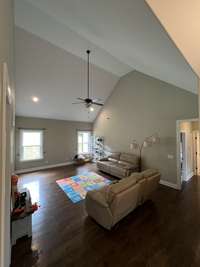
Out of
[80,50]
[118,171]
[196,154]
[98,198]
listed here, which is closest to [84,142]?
[118,171]

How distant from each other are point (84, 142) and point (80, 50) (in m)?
5.64

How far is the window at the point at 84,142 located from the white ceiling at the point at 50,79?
1.79 metres

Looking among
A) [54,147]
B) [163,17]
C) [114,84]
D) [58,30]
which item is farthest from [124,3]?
[54,147]

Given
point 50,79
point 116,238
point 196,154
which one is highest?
point 50,79

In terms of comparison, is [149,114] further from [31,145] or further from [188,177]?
[31,145]

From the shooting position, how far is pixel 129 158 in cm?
551

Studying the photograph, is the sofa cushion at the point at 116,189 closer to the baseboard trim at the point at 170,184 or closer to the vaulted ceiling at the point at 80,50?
the vaulted ceiling at the point at 80,50

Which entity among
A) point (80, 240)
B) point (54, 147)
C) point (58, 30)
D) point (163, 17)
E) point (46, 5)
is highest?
point (58, 30)

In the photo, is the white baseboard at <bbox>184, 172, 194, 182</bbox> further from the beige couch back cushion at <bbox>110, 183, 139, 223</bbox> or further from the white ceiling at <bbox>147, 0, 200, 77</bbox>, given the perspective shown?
the white ceiling at <bbox>147, 0, 200, 77</bbox>

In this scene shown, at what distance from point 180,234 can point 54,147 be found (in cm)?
640

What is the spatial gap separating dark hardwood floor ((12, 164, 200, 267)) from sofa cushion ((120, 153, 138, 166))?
195 centimetres

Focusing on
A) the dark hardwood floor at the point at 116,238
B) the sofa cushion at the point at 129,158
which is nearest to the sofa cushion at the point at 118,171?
the sofa cushion at the point at 129,158

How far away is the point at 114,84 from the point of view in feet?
21.3

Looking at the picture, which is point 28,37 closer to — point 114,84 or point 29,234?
point 114,84
